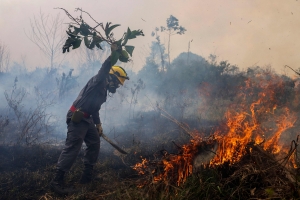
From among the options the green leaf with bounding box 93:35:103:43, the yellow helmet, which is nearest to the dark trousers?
the yellow helmet

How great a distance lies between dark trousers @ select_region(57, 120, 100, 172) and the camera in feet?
13.0

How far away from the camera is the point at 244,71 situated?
1480cm

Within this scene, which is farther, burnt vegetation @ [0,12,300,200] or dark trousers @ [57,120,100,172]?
dark trousers @ [57,120,100,172]

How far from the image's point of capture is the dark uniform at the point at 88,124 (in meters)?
3.99

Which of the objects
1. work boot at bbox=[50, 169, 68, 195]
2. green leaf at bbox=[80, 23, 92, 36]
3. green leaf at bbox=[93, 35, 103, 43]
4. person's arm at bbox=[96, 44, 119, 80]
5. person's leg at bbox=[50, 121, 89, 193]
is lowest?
work boot at bbox=[50, 169, 68, 195]

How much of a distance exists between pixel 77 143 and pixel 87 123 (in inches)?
16.4

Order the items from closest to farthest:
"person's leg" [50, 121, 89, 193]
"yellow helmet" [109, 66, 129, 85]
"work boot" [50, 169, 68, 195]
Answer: "work boot" [50, 169, 68, 195] → "person's leg" [50, 121, 89, 193] → "yellow helmet" [109, 66, 129, 85]

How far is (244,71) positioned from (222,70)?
4.54 feet

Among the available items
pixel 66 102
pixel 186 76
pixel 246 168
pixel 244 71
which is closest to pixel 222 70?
pixel 244 71

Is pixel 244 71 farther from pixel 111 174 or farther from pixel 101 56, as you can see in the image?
pixel 101 56

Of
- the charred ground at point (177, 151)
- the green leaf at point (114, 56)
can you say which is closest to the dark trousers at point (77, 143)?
the charred ground at point (177, 151)

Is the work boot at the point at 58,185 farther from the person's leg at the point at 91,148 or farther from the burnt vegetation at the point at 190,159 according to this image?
the person's leg at the point at 91,148

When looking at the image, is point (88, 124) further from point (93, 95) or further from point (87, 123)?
point (93, 95)

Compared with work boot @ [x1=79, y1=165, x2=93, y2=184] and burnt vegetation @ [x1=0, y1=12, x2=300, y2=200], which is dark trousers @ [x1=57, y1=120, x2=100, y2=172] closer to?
work boot @ [x1=79, y1=165, x2=93, y2=184]
